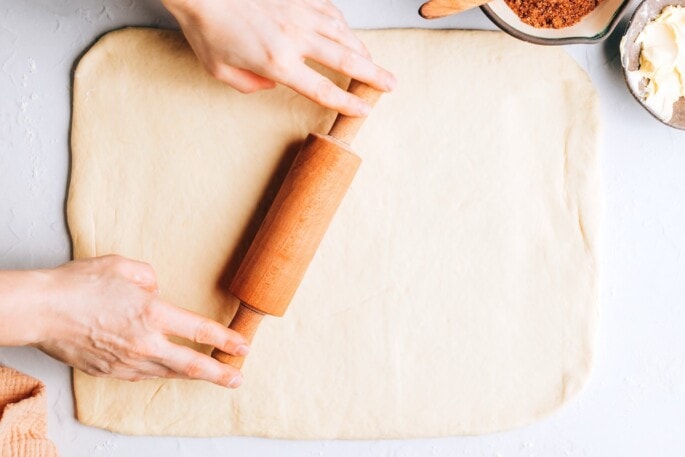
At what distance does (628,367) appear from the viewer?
49.4 inches

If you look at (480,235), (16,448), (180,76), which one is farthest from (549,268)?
(16,448)

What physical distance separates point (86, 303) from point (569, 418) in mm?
904

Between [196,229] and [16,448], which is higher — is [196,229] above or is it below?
above

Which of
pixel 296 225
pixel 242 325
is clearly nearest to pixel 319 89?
pixel 296 225

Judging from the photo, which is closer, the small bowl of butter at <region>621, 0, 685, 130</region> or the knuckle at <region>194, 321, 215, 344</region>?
the knuckle at <region>194, 321, 215, 344</region>

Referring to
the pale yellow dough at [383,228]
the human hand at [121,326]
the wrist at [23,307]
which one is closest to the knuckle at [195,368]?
the human hand at [121,326]

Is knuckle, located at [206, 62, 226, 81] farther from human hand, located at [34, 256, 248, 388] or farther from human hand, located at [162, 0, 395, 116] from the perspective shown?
human hand, located at [34, 256, 248, 388]

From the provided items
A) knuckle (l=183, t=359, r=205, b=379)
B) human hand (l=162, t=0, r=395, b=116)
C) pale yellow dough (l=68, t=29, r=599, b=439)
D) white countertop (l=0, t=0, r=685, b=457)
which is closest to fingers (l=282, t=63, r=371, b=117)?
human hand (l=162, t=0, r=395, b=116)

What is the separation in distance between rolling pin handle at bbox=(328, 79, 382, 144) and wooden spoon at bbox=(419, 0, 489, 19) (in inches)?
6.1

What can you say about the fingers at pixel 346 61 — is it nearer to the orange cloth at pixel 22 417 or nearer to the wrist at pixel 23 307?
the wrist at pixel 23 307

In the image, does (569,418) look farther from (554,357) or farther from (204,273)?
(204,273)

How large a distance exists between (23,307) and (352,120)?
605 millimetres

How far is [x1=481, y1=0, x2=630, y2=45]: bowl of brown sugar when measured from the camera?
3.72 ft

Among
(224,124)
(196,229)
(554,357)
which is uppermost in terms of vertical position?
(224,124)
